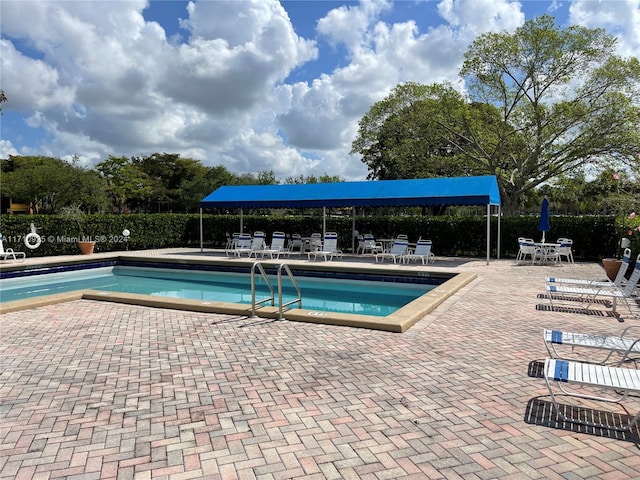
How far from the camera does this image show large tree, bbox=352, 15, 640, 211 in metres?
20.3

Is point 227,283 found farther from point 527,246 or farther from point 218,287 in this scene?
point 527,246

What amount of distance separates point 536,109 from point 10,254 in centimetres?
2333

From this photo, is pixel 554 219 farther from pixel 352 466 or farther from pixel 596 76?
pixel 352 466

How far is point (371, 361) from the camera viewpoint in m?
4.79

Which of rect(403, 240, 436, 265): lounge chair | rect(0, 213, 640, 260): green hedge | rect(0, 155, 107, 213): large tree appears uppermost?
rect(0, 155, 107, 213): large tree

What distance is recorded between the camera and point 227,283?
13.2 meters

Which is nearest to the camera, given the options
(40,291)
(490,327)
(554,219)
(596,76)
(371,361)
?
(371,361)

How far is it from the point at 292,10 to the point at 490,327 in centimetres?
1033

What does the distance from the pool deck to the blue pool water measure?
387cm

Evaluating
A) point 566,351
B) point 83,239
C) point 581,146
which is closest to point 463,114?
point 581,146

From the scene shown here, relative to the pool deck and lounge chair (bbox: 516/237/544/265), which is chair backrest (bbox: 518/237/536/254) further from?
the pool deck

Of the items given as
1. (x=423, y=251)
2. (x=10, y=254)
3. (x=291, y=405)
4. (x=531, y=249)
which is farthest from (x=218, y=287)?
(x=531, y=249)

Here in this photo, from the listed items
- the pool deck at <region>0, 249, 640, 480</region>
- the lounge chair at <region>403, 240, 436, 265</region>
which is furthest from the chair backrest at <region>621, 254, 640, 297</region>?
the lounge chair at <region>403, 240, 436, 265</region>

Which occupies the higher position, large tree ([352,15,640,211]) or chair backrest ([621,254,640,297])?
large tree ([352,15,640,211])
